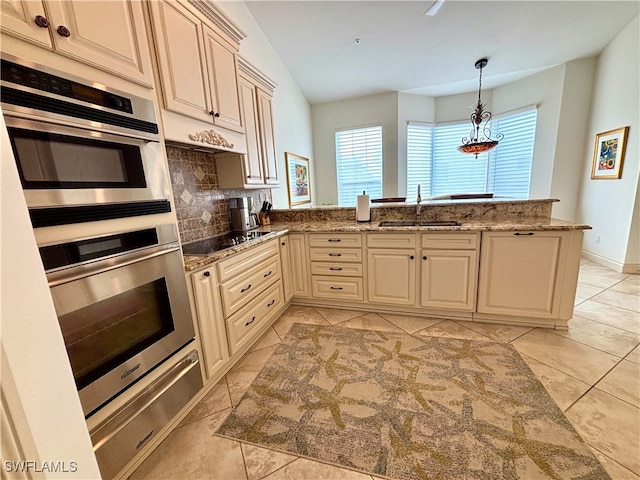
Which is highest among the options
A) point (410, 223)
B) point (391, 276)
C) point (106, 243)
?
point (106, 243)

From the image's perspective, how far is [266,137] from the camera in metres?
2.78

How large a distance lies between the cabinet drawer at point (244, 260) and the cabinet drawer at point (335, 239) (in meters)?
0.43

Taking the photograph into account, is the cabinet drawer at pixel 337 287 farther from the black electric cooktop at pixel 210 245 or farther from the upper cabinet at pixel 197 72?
the upper cabinet at pixel 197 72

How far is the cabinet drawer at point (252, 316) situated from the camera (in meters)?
1.90

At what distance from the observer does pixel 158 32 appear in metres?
1.45

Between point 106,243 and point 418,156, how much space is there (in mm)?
5338

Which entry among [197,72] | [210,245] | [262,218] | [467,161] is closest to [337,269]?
[262,218]

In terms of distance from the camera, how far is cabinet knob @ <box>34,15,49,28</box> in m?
0.89

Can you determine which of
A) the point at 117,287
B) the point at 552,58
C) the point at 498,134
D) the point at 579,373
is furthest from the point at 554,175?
the point at 117,287

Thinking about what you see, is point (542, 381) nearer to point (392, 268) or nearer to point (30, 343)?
point (392, 268)

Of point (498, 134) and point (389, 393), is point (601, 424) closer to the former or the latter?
point (389, 393)

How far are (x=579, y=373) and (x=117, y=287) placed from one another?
9.13 ft

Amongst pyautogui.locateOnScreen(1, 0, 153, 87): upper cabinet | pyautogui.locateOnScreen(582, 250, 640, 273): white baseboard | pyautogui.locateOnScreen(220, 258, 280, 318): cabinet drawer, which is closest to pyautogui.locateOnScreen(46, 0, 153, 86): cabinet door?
pyautogui.locateOnScreen(1, 0, 153, 87): upper cabinet

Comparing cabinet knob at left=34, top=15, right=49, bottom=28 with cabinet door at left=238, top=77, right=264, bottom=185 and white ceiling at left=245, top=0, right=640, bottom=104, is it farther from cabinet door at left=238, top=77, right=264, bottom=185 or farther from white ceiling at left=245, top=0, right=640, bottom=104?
white ceiling at left=245, top=0, right=640, bottom=104
